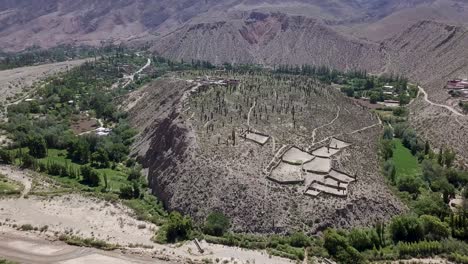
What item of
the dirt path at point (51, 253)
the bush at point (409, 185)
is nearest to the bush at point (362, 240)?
the bush at point (409, 185)

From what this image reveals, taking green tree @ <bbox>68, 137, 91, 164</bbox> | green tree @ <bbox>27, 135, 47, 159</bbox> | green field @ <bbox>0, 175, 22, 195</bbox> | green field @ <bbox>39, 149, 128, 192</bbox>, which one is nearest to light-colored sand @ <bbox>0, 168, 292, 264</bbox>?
green field @ <bbox>0, 175, 22, 195</bbox>

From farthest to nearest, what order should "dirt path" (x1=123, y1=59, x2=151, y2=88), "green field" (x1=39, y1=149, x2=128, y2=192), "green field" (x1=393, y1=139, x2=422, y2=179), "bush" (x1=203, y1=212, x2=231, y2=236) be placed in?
"dirt path" (x1=123, y1=59, x2=151, y2=88) → "green field" (x1=393, y1=139, x2=422, y2=179) → "green field" (x1=39, y1=149, x2=128, y2=192) → "bush" (x1=203, y1=212, x2=231, y2=236)

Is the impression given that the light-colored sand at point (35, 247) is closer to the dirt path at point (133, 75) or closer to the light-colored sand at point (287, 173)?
the light-colored sand at point (287, 173)

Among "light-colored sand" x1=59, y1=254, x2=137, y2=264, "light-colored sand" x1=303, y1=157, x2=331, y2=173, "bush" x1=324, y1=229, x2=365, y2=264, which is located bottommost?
"light-colored sand" x1=59, y1=254, x2=137, y2=264

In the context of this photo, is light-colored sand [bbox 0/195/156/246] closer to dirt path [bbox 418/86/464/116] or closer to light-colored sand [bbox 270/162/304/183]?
light-colored sand [bbox 270/162/304/183]

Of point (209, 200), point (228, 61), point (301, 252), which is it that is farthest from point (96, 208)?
point (228, 61)

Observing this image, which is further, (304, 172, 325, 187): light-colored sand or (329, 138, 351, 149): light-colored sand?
(329, 138, 351, 149): light-colored sand

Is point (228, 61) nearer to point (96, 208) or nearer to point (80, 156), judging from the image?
point (80, 156)
